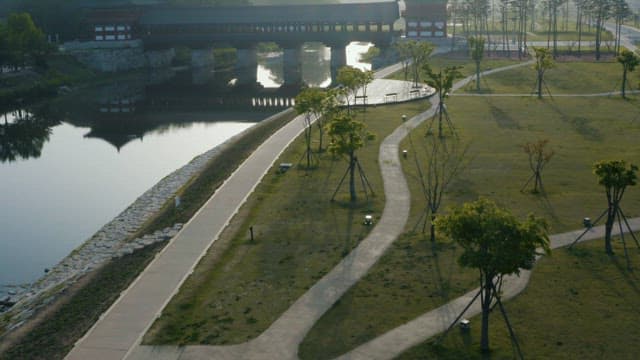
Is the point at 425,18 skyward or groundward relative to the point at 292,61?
skyward

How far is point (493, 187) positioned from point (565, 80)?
143 ft

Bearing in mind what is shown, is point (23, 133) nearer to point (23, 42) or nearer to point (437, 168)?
point (23, 42)

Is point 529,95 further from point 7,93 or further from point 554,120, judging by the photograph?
point 7,93

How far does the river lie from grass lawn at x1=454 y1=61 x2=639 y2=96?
22.3 m

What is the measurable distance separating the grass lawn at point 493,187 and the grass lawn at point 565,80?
5.87 m

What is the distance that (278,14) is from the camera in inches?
4272

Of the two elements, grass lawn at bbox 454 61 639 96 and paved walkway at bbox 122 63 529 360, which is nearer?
paved walkway at bbox 122 63 529 360

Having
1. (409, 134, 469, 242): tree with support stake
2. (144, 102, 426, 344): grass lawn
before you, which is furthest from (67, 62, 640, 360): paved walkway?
(409, 134, 469, 242): tree with support stake

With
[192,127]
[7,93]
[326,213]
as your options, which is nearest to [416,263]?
[326,213]

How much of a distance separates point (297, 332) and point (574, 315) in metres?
8.12

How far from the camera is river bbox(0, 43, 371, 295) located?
3747cm

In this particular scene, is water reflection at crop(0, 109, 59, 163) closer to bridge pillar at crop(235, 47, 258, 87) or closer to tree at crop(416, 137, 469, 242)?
tree at crop(416, 137, 469, 242)

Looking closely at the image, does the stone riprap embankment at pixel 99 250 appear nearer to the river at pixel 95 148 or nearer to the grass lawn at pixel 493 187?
the river at pixel 95 148

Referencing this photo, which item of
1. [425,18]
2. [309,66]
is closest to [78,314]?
[425,18]
